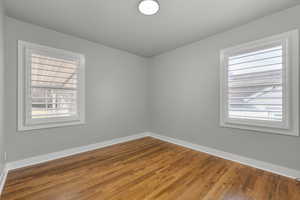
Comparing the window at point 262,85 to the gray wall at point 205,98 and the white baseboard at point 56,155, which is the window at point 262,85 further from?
the white baseboard at point 56,155

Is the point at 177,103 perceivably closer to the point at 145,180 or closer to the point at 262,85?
the point at 262,85

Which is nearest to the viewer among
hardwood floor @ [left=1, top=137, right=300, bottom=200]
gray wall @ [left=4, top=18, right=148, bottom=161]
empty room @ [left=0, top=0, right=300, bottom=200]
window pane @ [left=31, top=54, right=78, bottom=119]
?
hardwood floor @ [left=1, top=137, right=300, bottom=200]

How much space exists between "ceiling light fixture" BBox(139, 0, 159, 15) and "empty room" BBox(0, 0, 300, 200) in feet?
0.05

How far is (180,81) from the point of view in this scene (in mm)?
3193

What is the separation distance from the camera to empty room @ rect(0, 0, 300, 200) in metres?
1.71

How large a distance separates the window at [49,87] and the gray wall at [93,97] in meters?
0.10

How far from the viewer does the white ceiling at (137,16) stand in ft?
5.85

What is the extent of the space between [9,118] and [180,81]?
11.0 ft

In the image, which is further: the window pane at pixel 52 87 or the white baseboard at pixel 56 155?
the window pane at pixel 52 87

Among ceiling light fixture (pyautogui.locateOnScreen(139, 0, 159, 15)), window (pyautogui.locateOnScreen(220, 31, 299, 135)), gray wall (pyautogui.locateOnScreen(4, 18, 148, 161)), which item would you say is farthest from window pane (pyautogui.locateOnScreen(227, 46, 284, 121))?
gray wall (pyautogui.locateOnScreen(4, 18, 148, 161))

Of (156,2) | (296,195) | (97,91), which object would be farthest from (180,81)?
(296,195)

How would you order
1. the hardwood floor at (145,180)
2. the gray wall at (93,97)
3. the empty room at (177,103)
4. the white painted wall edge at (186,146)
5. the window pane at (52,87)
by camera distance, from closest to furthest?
1. the hardwood floor at (145,180)
2. the empty room at (177,103)
3. the white painted wall edge at (186,146)
4. the gray wall at (93,97)
5. the window pane at (52,87)

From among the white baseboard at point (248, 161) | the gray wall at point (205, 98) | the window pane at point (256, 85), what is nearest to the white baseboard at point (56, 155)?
the gray wall at point (205, 98)

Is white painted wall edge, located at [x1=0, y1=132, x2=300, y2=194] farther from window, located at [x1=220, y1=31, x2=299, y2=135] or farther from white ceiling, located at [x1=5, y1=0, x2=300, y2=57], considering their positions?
white ceiling, located at [x1=5, y1=0, x2=300, y2=57]
